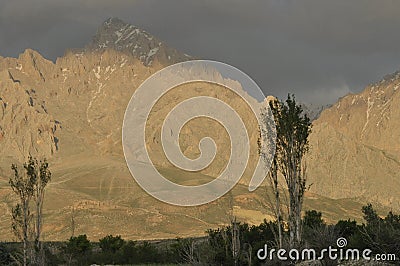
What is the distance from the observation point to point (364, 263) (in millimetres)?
21719

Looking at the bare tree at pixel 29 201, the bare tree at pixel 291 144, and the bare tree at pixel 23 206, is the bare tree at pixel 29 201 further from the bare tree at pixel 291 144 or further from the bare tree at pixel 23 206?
the bare tree at pixel 291 144

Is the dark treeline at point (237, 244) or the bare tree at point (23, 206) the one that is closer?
the dark treeline at point (237, 244)

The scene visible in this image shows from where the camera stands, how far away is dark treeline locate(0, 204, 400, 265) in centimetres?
2264

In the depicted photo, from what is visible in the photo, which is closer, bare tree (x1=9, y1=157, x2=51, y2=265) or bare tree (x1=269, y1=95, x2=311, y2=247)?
bare tree (x1=269, y1=95, x2=311, y2=247)

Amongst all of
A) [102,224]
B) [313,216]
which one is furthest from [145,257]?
[102,224]

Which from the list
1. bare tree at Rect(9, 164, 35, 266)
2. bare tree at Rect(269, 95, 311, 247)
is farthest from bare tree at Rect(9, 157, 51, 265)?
bare tree at Rect(269, 95, 311, 247)

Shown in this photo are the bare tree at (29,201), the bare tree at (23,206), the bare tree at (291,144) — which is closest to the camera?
the bare tree at (291,144)

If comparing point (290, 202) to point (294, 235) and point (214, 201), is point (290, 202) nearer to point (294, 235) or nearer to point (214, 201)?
point (294, 235)

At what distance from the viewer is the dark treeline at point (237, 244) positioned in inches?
891

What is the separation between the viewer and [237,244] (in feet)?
97.6

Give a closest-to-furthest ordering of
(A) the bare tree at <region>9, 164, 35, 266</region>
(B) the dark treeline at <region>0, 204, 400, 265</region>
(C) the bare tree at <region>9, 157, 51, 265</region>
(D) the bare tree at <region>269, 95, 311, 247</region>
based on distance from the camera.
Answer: (B) the dark treeline at <region>0, 204, 400, 265</region>
(D) the bare tree at <region>269, 95, 311, 247</region>
(A) the bare tree at <region>9, 164, 35, 266</region>
(C) the bare tree at <region>9, 157, 51, 265</region>

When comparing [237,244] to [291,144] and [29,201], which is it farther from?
[29,201]

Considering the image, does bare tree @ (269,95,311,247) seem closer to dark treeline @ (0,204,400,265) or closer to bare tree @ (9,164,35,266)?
dark treeline @ (0,204,400,265)

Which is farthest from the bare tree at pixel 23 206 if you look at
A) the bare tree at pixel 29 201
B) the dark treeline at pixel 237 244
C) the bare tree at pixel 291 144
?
the bare tree at pixel 291 144
